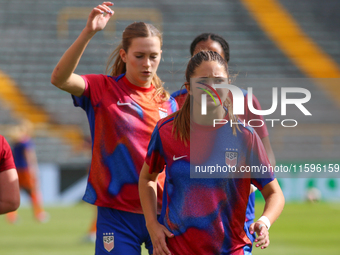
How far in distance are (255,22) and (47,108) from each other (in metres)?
7.84

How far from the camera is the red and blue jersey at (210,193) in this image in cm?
244

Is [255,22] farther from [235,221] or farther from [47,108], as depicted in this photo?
[235,221]

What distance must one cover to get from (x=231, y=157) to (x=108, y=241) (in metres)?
1.15

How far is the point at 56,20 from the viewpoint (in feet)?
60.1

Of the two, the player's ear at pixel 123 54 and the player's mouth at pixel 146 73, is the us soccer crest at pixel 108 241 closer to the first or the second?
the player's mouth at pixel 146 73

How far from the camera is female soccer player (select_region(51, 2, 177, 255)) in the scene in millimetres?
3229

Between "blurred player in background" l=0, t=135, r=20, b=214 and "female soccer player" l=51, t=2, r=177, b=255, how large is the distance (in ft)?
1.69

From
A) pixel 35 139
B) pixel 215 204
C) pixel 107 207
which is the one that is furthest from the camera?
pixel 35 139

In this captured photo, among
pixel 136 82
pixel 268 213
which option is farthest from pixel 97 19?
pixel 268 213

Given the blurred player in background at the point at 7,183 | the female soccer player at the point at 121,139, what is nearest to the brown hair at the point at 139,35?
the female soccer player at the point at 121,139

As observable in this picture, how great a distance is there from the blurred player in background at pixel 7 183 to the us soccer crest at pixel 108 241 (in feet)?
2.04

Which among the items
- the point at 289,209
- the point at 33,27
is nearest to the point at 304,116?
the point at 289,209

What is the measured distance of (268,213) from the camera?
2361mm

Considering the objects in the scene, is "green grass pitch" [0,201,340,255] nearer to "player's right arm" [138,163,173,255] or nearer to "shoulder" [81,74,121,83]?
"shoulder" [81,74,121,83]
